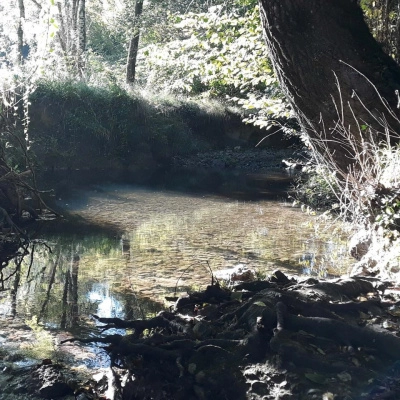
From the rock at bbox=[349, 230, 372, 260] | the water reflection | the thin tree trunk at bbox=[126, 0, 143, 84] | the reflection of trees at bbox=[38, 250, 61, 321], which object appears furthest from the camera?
the thin tree trunk at bbox=[126, 0, 143, 84]

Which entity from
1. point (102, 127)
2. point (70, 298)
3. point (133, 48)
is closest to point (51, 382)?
point (70, 298)

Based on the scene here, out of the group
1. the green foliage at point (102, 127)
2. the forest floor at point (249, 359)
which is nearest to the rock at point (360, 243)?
the forest floor at point (249, 359)

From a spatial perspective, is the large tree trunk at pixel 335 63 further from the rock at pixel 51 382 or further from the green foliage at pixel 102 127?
the green foliage at pixel 102 127

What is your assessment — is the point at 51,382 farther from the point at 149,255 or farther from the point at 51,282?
the point at 149,255

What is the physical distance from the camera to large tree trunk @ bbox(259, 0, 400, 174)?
229 inches

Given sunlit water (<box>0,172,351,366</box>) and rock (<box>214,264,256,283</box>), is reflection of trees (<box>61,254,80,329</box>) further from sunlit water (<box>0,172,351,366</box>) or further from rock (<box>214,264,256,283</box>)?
rock (<box>214,264,256,283</box>)

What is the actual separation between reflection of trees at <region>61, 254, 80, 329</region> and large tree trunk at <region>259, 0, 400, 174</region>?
3.10 m

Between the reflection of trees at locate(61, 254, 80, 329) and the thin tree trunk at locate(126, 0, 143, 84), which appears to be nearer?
the reflection of trees at locate(61, 254, 80, 329)

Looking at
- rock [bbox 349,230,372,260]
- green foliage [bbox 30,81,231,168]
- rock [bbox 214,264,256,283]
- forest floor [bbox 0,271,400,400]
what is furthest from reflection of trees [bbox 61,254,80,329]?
green foliage [bbox 30,81,231,168]

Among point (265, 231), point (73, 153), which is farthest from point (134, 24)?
point (265, 231)

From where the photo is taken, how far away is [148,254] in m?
8.75

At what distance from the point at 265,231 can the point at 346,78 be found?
565cm

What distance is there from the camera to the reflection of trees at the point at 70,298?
567cm

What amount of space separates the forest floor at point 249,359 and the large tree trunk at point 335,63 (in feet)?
6.71
